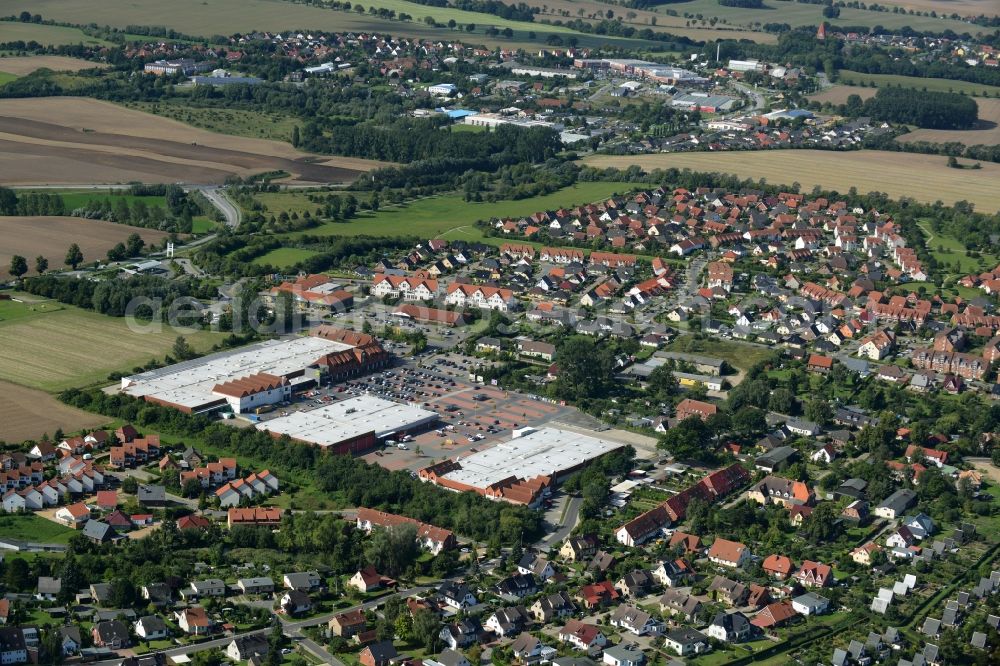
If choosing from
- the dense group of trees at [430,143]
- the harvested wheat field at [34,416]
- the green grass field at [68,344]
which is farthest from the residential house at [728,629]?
the dense group of trees at [430,143]

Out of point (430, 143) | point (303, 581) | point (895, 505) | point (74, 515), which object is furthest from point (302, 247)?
point (895, 505)

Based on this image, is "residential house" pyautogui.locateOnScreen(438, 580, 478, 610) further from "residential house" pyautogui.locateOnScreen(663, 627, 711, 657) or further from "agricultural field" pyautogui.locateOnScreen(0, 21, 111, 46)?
"agricultural field" pyautogui.locateOnScreen(0, 21, 111, 46)

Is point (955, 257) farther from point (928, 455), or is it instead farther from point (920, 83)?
point (920, 83)

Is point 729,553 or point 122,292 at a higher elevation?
point 122,292

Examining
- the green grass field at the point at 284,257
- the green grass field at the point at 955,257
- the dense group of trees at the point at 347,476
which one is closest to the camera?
the dense group of trees at the point at 347,476

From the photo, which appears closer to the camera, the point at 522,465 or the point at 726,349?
the point at 522,465

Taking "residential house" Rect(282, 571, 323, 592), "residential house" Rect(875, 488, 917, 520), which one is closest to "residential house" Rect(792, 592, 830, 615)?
"residential house" Rect(875, 488, 917, 520)

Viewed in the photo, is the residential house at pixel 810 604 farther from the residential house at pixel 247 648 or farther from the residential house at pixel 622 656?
the residential house at pixel 247 648

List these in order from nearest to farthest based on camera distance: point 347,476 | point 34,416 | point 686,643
→ point 686,643, point 347,476, point 34,416

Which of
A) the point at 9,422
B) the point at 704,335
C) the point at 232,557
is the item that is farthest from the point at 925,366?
the point at 9,422
